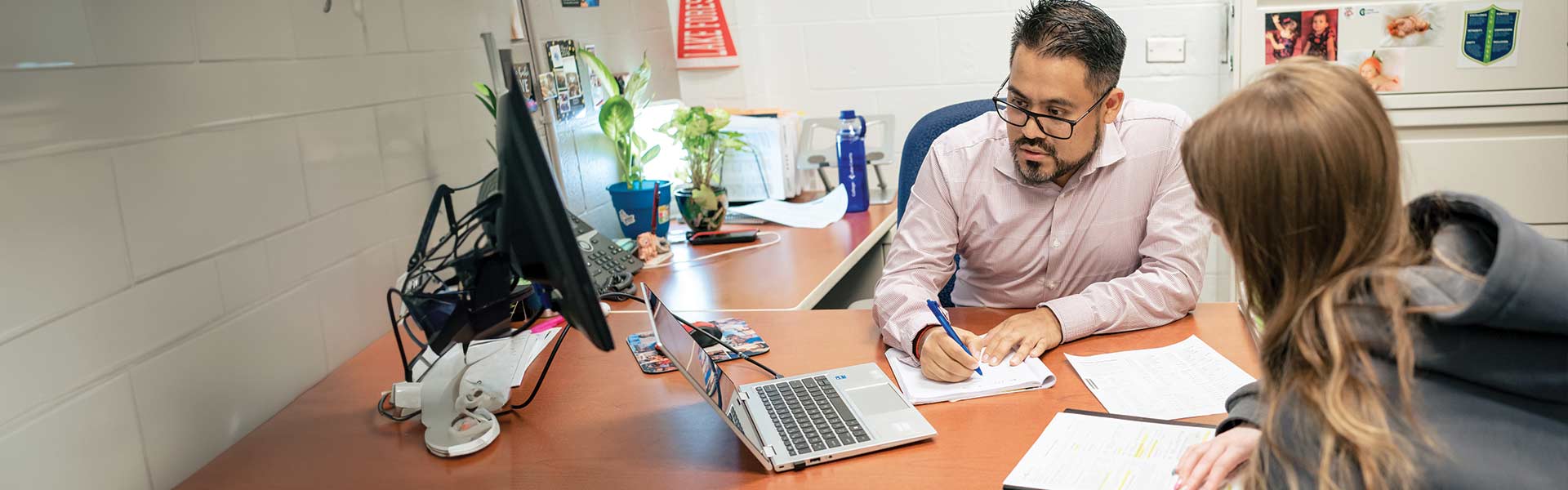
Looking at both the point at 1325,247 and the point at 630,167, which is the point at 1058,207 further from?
the point at 630,167

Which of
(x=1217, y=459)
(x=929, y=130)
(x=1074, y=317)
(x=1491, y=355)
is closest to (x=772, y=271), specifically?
(x=929, y=130)

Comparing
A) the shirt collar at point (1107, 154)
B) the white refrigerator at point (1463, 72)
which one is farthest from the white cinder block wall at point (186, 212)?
the white refrigerator at point (1463, 72)

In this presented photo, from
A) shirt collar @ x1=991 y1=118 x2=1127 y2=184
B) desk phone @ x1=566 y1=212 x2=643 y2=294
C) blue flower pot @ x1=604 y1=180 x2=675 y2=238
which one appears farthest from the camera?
blue flower pot @ x1=604 y1=180 x2=675 y2=238

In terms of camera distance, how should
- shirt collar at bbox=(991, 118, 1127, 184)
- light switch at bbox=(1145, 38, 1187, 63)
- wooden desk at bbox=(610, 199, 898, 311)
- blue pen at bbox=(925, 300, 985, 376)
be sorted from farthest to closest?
1. light switch at bbox=(1145, 38, 1187, 63)
2. wooden desk at bbox=(610, 199, 898, 311)
3. shirt collar at bbox=(991, 118, 1127, 184)
4. blue pen at bbox=(925, 300, 985, 376)

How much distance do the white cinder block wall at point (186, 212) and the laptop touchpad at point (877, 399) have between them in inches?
35.2

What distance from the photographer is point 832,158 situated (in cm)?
296

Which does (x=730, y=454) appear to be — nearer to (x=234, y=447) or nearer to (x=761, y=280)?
(x=234, y=447)

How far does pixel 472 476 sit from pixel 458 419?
0.13 metres

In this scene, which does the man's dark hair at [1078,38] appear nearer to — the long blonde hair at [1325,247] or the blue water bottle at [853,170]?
the long blonde hair at [1325,247]

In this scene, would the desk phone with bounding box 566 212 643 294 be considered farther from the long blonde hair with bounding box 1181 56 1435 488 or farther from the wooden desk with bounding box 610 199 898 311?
the long blonde hair with bounding box 1181 56 1435 488

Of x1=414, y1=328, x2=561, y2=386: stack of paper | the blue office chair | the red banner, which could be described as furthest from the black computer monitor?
the red banner

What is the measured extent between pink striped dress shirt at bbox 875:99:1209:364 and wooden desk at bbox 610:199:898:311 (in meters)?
0.25

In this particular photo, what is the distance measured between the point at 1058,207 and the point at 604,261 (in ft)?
3.07

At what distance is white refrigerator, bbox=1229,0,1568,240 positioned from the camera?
8.80 ft
